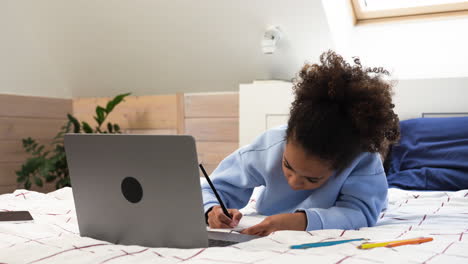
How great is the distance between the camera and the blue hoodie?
1273 millimetres

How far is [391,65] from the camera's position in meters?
3.01

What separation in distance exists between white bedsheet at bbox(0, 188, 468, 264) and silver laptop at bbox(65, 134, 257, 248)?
0.06 m

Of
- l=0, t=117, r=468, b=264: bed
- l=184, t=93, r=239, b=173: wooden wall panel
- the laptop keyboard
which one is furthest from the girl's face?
l=184, t=93, r=239, b=173: wooden wall panel

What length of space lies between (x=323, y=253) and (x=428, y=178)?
138 cm

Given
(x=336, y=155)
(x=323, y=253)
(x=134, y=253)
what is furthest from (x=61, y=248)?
(x=336, y=155)

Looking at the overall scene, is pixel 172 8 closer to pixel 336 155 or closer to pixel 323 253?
pixel 336 155

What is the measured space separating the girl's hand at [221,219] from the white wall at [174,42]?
1.81 meters

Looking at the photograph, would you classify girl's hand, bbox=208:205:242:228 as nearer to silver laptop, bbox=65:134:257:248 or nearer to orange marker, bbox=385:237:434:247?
silver laptop, bbox=65:134:257:248

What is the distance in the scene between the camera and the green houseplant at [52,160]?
3330 millimetres

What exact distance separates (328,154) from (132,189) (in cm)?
44

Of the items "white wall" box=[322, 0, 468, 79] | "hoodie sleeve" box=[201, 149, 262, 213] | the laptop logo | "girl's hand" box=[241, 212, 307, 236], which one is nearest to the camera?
the laptop logo

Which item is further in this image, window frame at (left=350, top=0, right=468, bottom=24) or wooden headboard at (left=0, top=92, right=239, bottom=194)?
wooden headboard at (left=0, top=92, right=239, bottom=194)

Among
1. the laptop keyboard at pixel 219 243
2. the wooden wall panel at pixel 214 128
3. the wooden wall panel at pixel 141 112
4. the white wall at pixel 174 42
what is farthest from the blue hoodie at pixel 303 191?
the wooden wall panel at pixel 141 112

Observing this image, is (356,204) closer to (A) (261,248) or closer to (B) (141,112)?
(A) (261,248)
